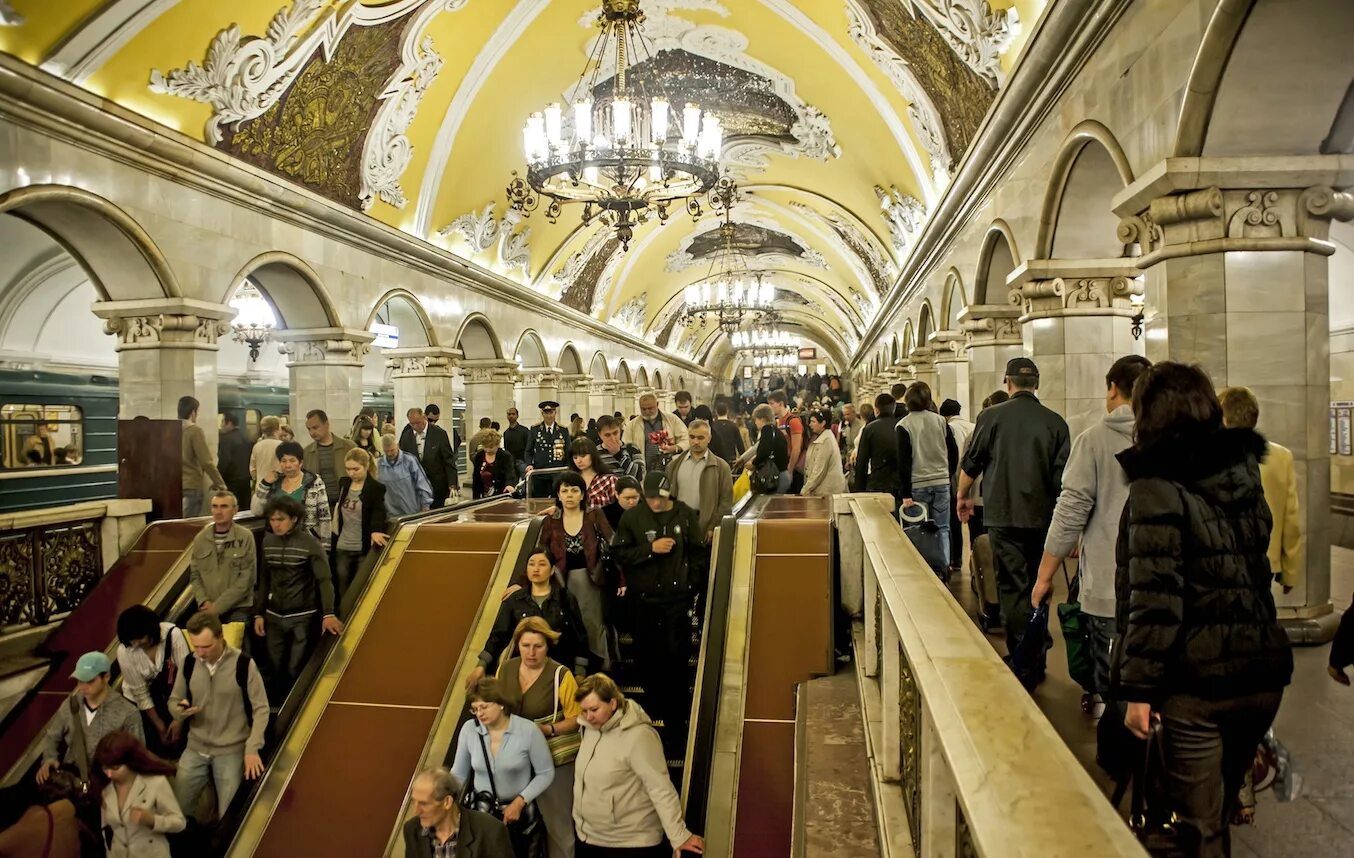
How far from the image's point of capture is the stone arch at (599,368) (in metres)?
24.6

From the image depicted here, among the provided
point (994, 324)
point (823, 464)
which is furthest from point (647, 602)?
point (994, 324)

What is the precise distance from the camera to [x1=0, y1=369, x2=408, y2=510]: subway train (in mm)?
10625

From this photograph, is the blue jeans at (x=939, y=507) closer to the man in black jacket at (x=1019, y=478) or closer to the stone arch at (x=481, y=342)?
the man in black jacket at (x=1019, y=478)

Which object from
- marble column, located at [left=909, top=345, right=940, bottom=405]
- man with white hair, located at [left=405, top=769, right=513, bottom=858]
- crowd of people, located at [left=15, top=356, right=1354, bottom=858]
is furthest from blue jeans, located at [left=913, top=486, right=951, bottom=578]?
marble column, located at [left=909, top=345, right=940, bottom=405]

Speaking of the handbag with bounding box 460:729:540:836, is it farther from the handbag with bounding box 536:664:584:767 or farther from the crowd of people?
the handbag with bounding box 536:664:584:767

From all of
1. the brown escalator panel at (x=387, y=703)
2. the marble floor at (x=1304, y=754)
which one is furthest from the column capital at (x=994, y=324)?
the brown escalator panel at (x=387, y=703)

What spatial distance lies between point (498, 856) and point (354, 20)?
9.26 m

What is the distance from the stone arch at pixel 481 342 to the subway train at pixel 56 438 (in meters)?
5.19

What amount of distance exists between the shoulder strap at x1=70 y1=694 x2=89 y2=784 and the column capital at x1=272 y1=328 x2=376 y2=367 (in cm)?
724

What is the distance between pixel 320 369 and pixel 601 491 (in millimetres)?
7401

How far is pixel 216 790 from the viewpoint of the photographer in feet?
16.8

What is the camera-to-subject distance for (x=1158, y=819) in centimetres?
230

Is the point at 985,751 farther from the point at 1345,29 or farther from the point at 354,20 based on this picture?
the point at 354,20

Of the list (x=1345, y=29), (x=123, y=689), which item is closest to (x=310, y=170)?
(x=123, y=689)
